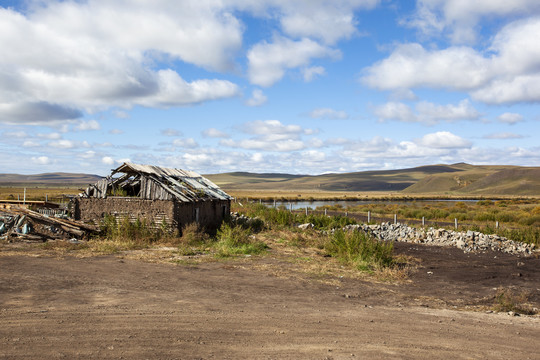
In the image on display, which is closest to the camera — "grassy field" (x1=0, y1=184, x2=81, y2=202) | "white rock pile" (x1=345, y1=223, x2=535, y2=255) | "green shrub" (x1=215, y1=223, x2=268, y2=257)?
"green shrub" (x1=215, y1=223, x2=268, y2=257)

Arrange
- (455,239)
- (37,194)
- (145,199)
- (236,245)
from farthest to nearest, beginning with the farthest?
(37,194)
(455,239)
(145,199)
(236,245)

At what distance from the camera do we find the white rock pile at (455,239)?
20.8m

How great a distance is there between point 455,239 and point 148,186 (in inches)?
625

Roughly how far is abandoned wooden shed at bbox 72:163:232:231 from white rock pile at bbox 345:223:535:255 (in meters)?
10.1

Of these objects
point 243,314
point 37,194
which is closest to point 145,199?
point 243,314

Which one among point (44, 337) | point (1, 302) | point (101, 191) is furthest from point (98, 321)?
point (101, 191)

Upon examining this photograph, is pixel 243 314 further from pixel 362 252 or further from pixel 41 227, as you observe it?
pixel 41 227

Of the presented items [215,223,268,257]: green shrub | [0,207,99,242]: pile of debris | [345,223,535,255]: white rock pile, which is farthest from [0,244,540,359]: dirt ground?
[345,223,535,255]: white rock pile

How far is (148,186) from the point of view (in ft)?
66.2

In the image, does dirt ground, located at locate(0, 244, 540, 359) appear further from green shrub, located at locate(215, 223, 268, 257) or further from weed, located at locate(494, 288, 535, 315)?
green shrub, located at locate(215, 223, 268, 257)

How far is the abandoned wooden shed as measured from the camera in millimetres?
19703

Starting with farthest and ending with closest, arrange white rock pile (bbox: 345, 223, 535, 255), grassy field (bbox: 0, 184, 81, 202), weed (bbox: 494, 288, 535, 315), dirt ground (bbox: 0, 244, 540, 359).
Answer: grassy field (bbox: 0, 184, 81, 202) < white rock pile (bbox: 345, 223, 535, 255) < weed (bbox: 494, 288, 535, 315) < dirt ground (bbox: 0, 244, 540, 359)

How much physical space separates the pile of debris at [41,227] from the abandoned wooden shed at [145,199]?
1472 mm

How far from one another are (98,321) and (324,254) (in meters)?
11.7
